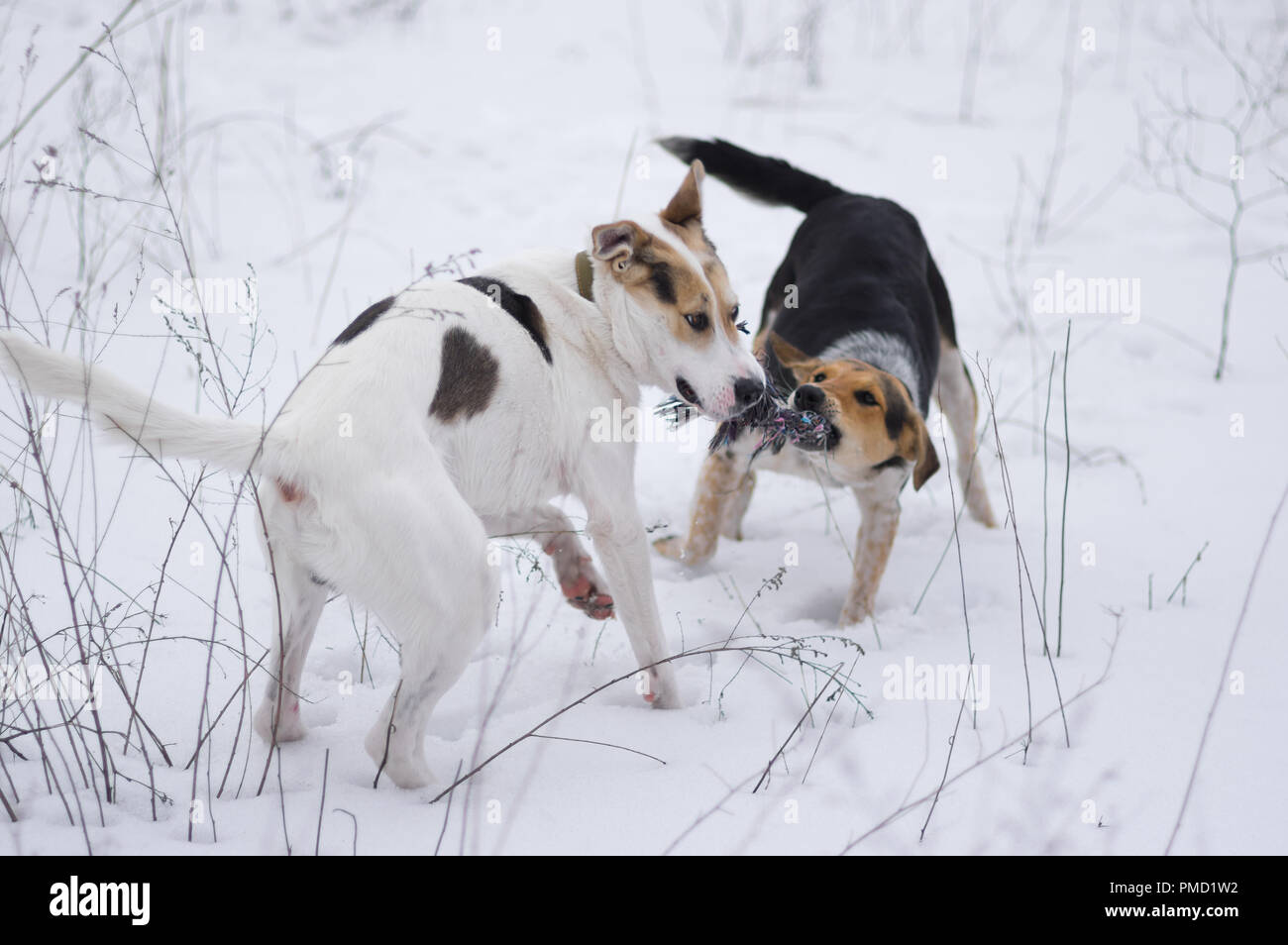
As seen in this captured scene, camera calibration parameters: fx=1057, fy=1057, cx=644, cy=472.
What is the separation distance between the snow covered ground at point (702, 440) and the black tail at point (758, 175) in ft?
2.80

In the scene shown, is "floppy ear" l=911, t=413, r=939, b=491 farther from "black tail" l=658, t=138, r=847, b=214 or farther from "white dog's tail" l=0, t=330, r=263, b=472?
"white dog's tail" l=0, t=330, r=263, b=472

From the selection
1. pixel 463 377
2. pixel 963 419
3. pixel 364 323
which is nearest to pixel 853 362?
pixel 963 419

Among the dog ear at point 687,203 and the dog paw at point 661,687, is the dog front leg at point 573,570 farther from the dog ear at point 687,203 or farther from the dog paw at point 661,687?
the dog ear at point 687,203

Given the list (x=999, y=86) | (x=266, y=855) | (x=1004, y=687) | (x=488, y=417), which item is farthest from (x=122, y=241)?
(x=999, y=86)

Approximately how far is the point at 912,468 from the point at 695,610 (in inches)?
35.8

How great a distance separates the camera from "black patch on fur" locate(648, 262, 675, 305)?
279 cm

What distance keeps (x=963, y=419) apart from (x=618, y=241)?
2.42 meters

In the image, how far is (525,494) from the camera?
109 inches

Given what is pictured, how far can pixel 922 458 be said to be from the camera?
3.54 m

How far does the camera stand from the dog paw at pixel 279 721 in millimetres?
2535

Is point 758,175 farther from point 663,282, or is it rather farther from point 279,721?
point 279,721

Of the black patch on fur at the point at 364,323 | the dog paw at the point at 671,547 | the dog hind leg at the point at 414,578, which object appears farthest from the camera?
the dog paw at the point at 671,547

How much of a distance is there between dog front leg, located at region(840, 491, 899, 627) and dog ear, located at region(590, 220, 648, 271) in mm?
1392

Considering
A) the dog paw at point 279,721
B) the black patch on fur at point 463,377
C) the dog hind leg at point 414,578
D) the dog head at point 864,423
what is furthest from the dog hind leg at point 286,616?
the dog head at point 864,423
